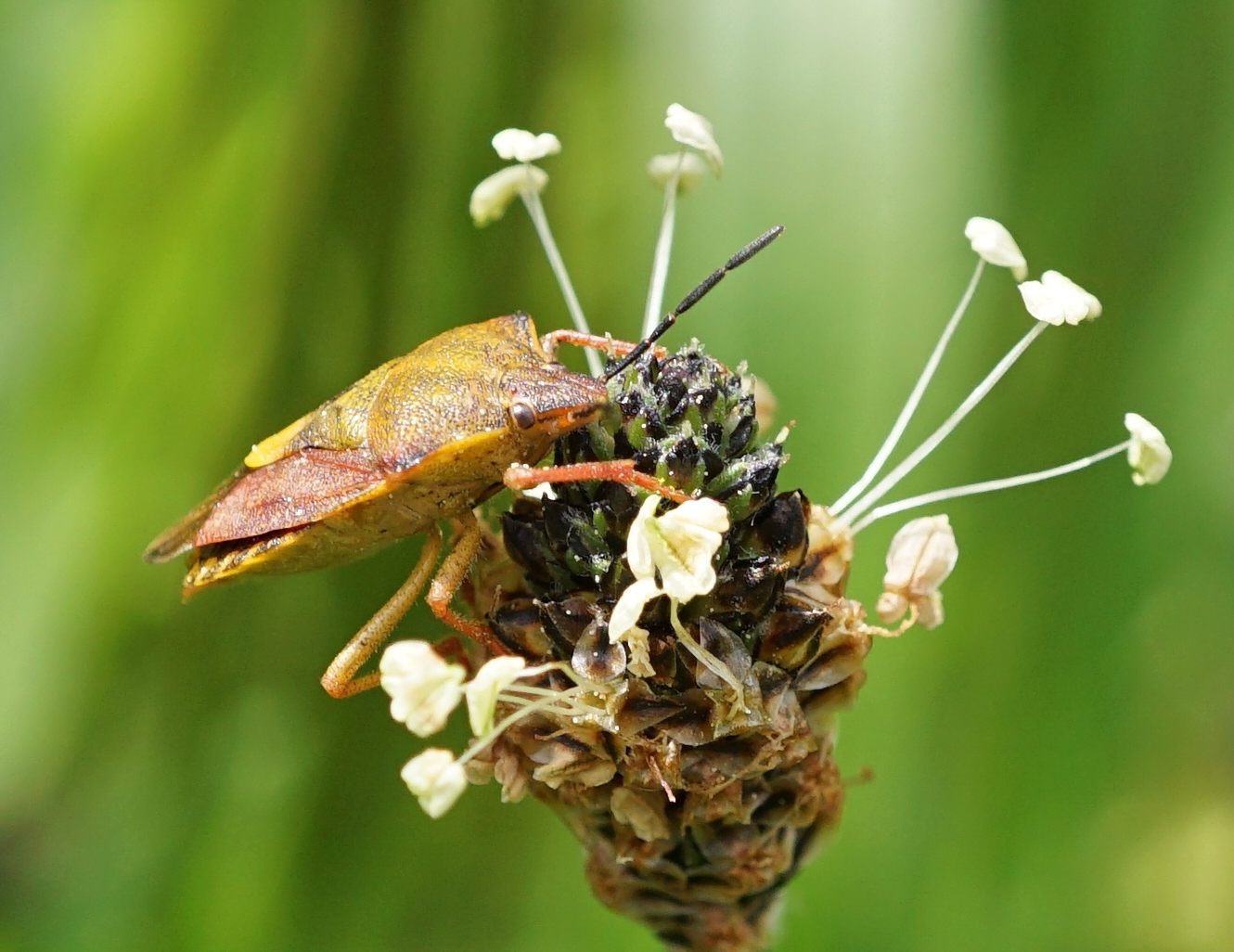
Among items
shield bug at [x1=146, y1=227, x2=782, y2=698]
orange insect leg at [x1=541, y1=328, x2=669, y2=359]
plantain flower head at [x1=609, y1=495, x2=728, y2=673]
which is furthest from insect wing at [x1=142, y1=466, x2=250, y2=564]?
plantain flower head at [x1=609, y1=495, x2=728, y2=673]

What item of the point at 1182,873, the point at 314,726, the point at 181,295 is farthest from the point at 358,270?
the point at 1182,873

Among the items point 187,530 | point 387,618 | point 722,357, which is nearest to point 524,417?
point 387,618

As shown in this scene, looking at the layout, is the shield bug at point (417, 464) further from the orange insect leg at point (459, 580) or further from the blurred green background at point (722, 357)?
the blurred green background at point (722, 357)

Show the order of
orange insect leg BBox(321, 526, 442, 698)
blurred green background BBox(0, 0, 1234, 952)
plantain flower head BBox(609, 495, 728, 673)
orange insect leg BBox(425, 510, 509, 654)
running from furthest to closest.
Answer: blurred green background BBox(0, 0, 1234, 952)
orange insect leg BBox(321, 526, 442, 698)
orange insect leg BBox(425, 510, 509, 654)
plantain flower head BBox(609, 495, 728, 673)

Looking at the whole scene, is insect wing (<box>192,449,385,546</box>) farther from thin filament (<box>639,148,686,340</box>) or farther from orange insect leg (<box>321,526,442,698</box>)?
thin filament (<box>639,148,686,340</box>)

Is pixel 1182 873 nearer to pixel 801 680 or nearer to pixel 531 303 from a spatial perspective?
pixel 801 680

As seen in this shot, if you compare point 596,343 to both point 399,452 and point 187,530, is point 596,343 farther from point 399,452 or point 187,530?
point 187,530
